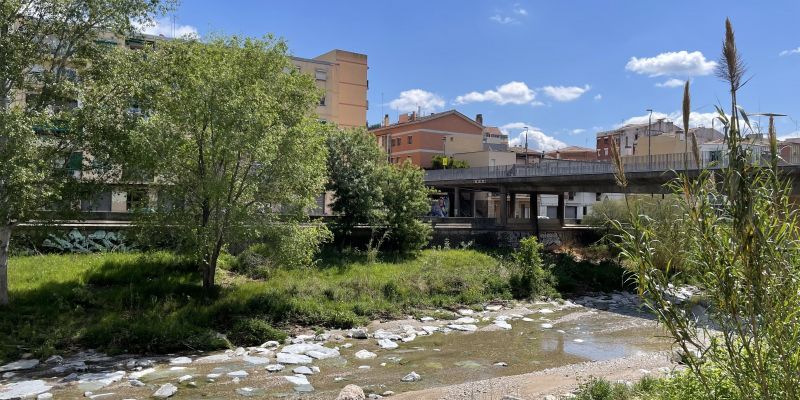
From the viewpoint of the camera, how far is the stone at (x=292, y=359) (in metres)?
15.3

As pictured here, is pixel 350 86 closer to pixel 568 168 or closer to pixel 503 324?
pixel 568 168

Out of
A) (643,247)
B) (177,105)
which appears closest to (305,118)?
(177,105)

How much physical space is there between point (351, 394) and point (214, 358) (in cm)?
577

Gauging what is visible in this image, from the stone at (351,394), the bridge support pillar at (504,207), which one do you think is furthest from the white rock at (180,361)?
the bridge support pillar at (504,207)

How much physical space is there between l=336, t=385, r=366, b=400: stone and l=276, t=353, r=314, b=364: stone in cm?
351

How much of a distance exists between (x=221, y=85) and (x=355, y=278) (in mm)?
10326

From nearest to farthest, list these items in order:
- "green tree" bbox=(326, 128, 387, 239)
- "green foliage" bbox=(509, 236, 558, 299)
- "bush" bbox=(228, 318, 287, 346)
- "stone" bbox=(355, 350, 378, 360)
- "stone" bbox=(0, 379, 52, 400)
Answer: "stone" bbox=(0, 379, 52, 400) < "stone" bbox=(355, 350, 378, 360) < "bush" bbox=(228, 318, 287, 346) < "green foliage" bbox=(509, 236, 558, 299) < "green tree" bbox=(326, 128, 387, 239)

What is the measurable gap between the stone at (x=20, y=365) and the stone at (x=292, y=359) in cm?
614

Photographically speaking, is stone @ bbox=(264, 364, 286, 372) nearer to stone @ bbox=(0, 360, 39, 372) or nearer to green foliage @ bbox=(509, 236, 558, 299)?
stone @ bbox=(0, 360, 39, 372)

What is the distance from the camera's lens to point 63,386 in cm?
1269

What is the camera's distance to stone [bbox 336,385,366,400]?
1156 cm

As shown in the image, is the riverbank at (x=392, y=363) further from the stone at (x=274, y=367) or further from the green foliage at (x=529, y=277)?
the green foliage at (x=529, y=277)

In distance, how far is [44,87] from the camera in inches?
632

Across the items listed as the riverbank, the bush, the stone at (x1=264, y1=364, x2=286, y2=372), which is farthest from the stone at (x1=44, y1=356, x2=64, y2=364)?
the stone at (x1=264, y1=364, x2=286, y2=372)
